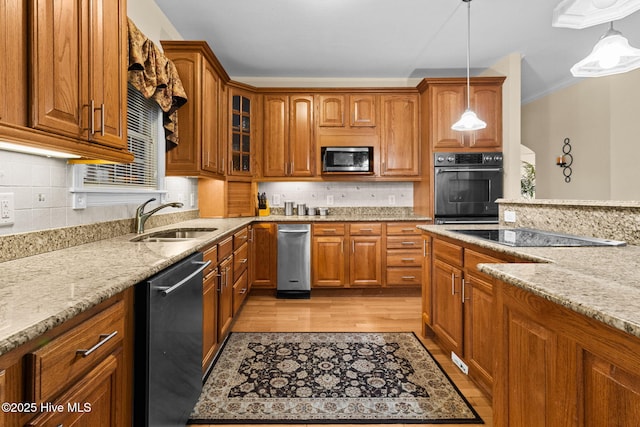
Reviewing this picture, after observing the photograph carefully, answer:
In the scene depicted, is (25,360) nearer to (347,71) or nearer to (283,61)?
(283,61)

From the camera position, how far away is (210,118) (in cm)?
309

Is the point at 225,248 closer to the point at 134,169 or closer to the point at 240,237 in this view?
the point at 240,237

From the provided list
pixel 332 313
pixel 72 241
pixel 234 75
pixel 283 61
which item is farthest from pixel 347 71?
pixel 72 241

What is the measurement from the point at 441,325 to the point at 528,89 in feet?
14.7

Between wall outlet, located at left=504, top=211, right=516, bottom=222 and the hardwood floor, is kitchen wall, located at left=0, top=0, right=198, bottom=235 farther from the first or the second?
wall outlet, located at left=504, top=211, right=516, bottom=222

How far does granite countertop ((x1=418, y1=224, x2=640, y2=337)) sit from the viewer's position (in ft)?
2.29

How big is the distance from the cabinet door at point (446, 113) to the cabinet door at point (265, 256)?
2.15 metres

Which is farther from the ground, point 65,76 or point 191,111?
point 191,111

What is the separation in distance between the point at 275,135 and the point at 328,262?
65.9 inches

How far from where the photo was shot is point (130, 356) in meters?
1.12

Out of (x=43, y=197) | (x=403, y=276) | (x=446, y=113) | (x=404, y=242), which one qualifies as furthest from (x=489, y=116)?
(x=43, y=197)

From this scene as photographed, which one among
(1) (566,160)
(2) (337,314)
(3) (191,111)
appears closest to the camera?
(3) (191,111)

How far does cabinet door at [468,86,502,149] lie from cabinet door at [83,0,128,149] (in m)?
3.51

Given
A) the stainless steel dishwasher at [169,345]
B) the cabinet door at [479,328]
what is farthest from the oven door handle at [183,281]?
the cabinet door at [479,328]
